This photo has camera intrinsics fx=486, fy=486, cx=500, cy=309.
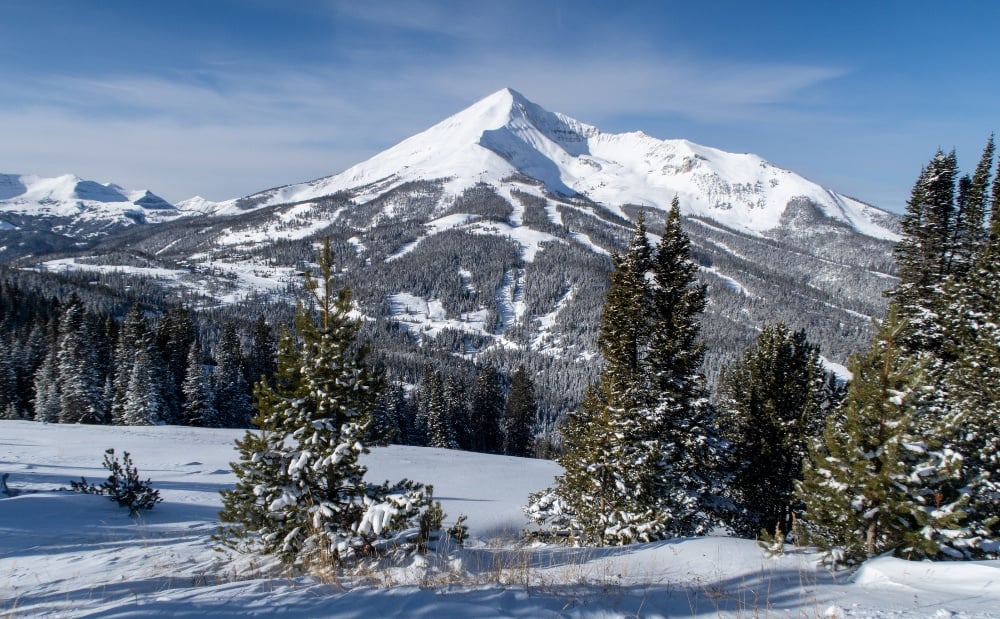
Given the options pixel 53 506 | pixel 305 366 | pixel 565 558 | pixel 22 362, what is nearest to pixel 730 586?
pixel 565 558

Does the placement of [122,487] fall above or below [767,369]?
below

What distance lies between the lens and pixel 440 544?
680 cm

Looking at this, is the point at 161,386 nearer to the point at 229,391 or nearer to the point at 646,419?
the point at 229,391

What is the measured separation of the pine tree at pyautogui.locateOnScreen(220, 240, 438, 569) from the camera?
6.65 metres

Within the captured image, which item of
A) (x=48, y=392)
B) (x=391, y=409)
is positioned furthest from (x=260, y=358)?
(x=48, y=392)

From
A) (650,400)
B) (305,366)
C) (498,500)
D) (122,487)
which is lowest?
(498,500)

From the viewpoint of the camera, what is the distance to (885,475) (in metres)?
7.07

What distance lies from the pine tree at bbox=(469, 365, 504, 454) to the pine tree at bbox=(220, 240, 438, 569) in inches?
2009

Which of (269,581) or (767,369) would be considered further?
(767,369)

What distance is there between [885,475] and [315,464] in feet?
27.1

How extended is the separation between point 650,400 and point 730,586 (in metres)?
8.21

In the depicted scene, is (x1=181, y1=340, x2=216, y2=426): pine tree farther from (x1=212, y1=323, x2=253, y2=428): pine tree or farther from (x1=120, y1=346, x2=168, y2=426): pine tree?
(x1=120, y1=346, x2=168, y2=426): pine tree

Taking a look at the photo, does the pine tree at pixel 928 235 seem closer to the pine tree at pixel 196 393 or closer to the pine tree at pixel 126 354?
the pine tree at pixel 126 354

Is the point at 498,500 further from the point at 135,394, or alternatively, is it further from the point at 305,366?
Result: the point at 135,394
